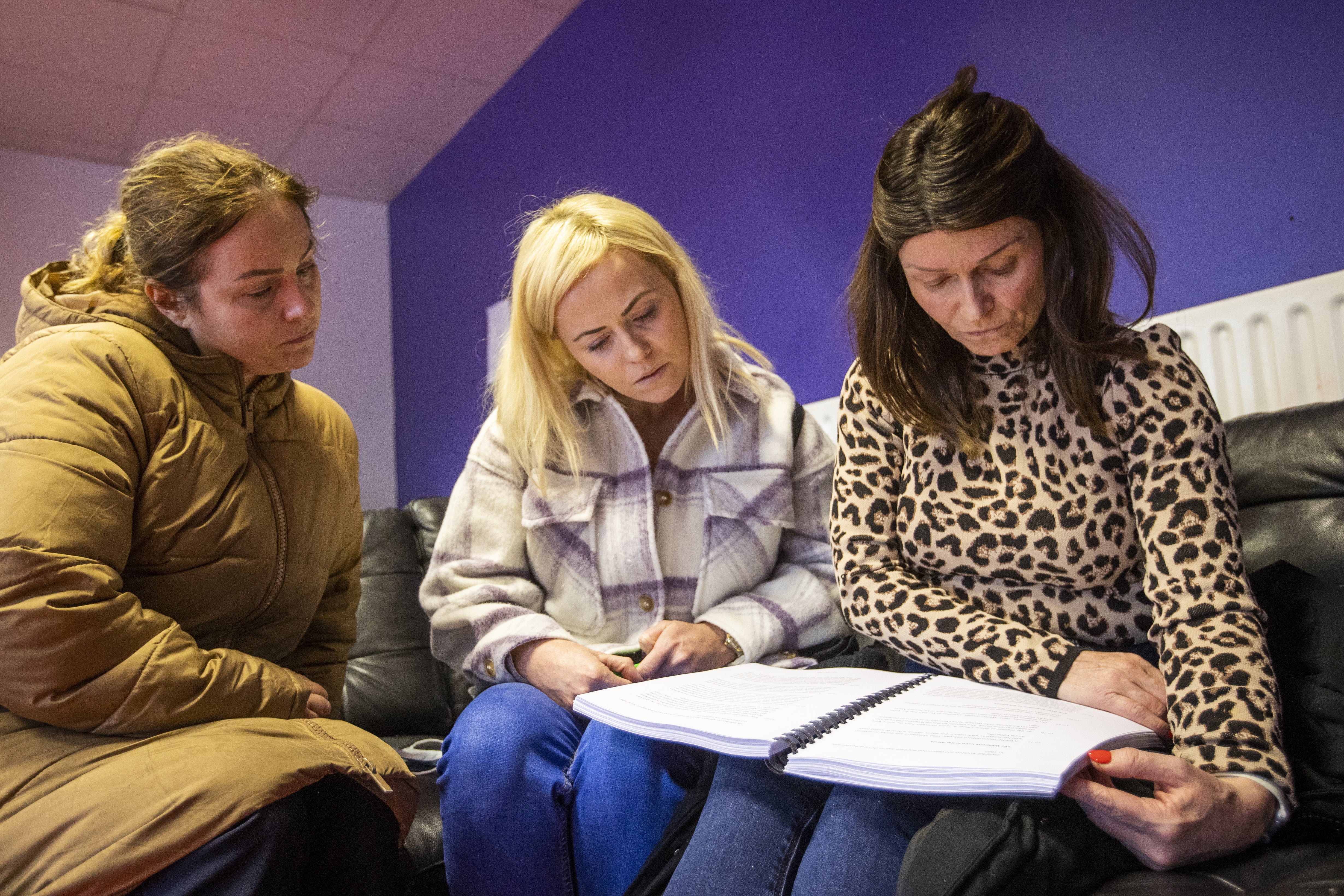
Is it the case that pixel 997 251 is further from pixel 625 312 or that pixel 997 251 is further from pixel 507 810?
pixel 507 810

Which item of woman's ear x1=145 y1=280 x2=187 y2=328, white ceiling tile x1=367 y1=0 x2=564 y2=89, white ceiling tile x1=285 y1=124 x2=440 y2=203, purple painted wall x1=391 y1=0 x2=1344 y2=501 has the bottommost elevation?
woman's ear x1=145 y1=280 x2=187 y2=328

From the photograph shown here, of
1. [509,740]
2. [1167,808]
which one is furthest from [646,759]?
[1167,808]

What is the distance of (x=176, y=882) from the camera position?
2.89 ft

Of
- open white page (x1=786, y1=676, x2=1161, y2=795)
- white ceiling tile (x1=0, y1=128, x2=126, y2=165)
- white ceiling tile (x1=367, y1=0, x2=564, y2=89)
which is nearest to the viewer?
open white page (x1=786, y1=676, x2=1161, y2=795)

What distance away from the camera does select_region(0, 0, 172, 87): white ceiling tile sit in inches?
118

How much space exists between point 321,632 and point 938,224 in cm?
99

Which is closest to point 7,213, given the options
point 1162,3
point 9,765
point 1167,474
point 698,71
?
point 698,71

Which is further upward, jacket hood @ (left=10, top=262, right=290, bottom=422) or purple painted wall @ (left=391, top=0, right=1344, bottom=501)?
purple painted wall @ (left=391, top=0, right=1344, bottom=501)

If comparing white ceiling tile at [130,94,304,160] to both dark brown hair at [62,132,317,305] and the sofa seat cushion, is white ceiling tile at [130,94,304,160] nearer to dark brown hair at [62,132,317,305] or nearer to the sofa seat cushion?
dark brown hair at [62,132,317,305]

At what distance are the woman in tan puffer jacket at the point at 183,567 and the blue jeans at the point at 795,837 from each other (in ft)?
1.31

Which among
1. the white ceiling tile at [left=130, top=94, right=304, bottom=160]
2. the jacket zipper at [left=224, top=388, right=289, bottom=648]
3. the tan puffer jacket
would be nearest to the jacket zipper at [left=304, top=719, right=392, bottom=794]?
the tan puffer jacket

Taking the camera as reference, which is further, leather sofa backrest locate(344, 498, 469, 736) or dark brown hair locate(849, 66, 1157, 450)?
leather sofa backrest locate(344, 498, 469, 736)

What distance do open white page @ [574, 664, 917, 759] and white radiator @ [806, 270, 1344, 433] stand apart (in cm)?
81

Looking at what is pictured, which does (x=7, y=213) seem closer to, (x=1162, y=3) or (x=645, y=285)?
(x=645, y=285)
